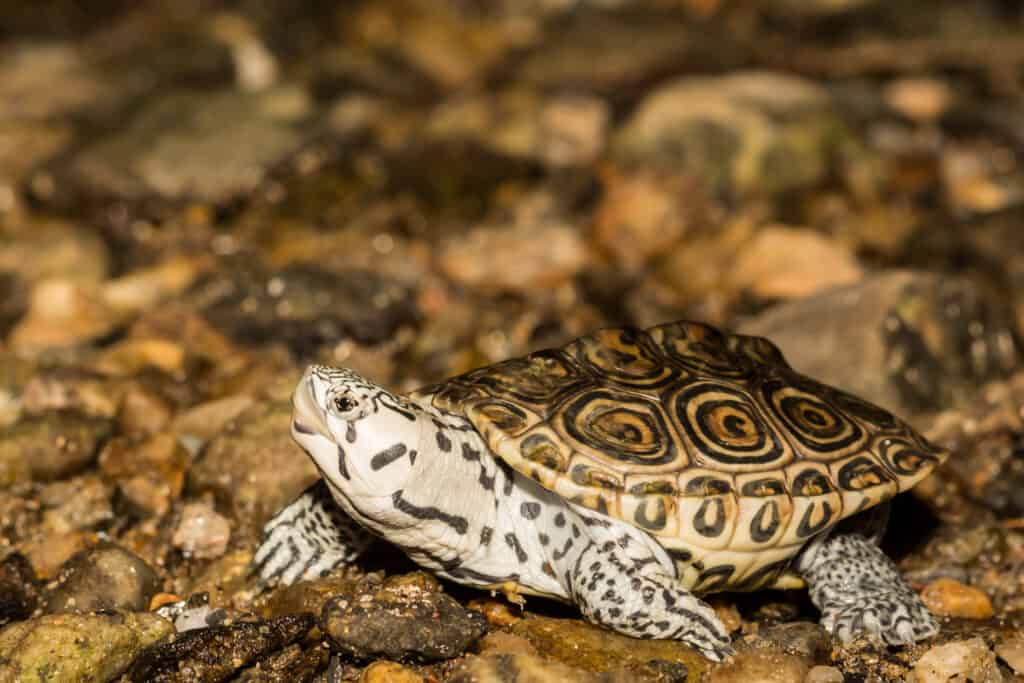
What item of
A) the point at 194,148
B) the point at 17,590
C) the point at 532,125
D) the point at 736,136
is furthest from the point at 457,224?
the point at 17,590

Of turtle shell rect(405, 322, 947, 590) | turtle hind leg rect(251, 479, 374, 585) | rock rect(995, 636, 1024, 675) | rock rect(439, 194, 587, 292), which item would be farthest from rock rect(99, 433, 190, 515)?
rock rect(995, 636, 1024, 675)

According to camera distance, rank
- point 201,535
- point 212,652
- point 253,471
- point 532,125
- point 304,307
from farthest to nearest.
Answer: point 532,125
point 304,307
point 253,471
point 201,535
point 212,652

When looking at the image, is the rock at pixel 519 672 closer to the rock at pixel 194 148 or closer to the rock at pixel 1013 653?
the rock at pixel 1013 653

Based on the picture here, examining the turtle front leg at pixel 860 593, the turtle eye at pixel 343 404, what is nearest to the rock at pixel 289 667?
the turtle eye at pixel 343 404

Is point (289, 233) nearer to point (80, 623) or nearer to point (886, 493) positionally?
point (80, 623)

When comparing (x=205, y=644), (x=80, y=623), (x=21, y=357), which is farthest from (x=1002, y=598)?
(x=21, y=357)

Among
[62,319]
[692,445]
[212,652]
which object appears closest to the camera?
[212,652]

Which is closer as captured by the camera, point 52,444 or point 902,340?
point 52,444

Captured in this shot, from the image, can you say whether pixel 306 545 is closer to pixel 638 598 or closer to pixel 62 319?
pixel 638 598
